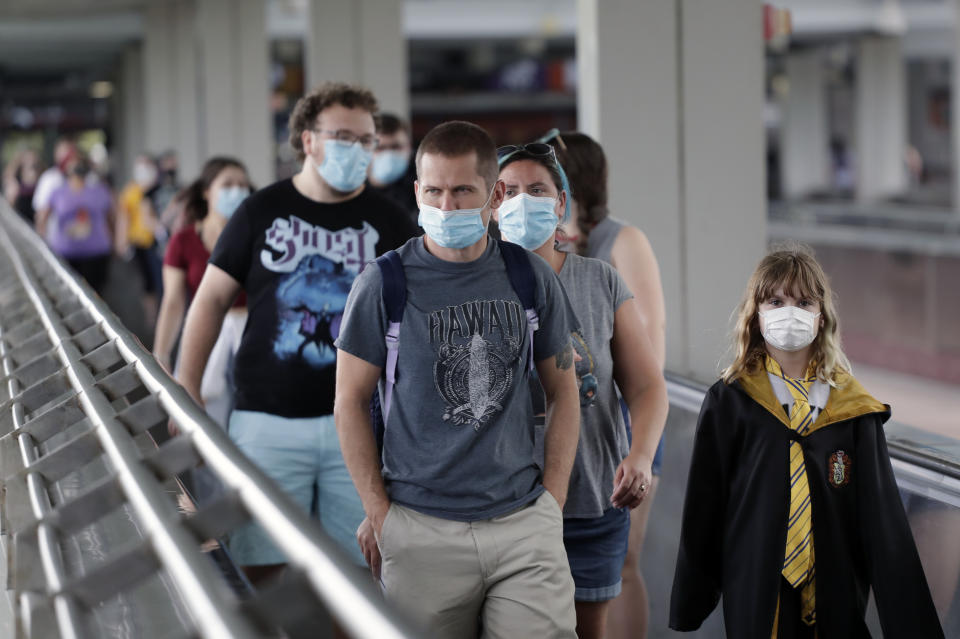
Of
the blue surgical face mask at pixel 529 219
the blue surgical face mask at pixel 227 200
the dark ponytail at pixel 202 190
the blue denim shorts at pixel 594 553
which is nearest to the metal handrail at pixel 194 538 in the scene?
the blue surgical face mask at pixel 529 219

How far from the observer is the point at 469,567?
3.12 m

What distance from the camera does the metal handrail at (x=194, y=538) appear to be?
1.54m

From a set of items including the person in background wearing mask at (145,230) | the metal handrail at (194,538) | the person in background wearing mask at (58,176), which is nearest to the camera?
the metal handrail at (194,538)

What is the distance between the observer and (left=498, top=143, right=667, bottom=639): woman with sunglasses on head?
3678 millimetres

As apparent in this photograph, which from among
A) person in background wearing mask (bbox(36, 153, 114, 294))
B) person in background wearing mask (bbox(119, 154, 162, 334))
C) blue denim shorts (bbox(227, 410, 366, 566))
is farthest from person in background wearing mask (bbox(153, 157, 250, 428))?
person in background wearing mask (bbox(119, 154, 162, 334))

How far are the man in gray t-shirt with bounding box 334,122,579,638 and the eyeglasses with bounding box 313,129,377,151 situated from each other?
4.27ft

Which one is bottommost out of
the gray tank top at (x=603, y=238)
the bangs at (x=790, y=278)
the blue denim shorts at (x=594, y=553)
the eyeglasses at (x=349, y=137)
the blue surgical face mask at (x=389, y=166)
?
the blue denim shorts at (x=594, y=553)

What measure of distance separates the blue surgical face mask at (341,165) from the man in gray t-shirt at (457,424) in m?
1.23

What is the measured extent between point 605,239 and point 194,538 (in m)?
2.66

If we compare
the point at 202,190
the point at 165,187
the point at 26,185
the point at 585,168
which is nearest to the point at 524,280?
the point at 585,168

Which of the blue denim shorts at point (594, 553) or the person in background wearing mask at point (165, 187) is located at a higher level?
the person in background wearing mask at point (165, 187)

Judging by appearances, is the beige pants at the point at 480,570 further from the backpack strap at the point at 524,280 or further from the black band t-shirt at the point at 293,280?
the black band t-shirt at the point at 293,280

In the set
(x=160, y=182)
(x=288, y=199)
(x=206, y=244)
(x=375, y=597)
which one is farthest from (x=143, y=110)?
(x=375, y=597)

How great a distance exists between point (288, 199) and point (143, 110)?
3014cm
